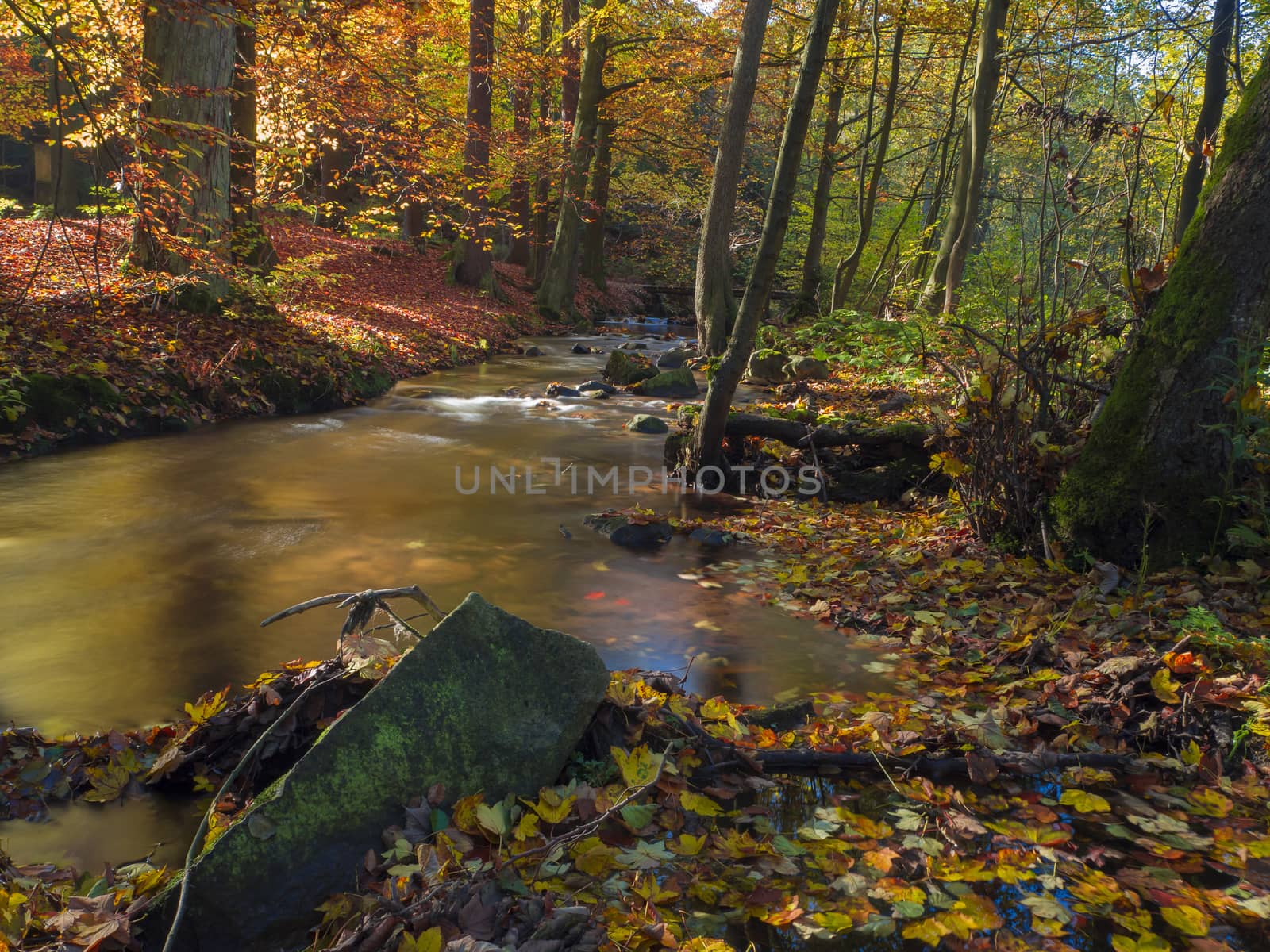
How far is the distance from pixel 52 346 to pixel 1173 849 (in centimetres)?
1163

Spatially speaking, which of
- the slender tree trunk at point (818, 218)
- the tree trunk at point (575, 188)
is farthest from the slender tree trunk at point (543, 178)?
the slender tree trunk at point (818, 218)

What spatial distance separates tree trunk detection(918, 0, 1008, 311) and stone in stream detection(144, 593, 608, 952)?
1258 cm

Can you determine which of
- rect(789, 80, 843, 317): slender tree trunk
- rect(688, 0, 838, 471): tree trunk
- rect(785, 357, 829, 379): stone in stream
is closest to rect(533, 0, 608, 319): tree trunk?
rect(789, 80, 843, 317): slender tree trunk

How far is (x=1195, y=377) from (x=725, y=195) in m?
9.38

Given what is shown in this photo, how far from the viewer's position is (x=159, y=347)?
1112 centimetres

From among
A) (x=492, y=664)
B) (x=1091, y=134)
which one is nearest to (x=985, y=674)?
(x=492, y=664)

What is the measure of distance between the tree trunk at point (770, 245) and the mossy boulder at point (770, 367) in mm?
6967

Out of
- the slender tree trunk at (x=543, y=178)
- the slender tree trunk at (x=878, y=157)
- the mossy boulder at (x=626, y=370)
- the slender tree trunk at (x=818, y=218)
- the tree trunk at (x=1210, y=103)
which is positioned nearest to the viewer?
the tree trunk at (x=1210, y=103)

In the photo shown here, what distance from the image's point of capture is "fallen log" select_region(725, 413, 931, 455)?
827cm

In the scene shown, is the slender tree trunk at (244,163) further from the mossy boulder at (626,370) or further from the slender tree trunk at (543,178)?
the slender tree trunk at (543,178)

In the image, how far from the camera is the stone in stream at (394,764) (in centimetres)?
245

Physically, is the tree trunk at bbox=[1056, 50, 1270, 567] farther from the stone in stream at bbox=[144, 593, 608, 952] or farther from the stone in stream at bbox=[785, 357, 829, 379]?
the stone in stream at bbox=[785, 357, 829, 379]

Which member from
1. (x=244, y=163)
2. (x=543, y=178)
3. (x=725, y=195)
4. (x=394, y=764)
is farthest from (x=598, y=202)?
(x=394, y=764)

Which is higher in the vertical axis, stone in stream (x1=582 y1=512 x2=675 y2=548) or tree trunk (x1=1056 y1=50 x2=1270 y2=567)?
tree trunk (x1=1056 y1=50 x2=1270 y2=567)
